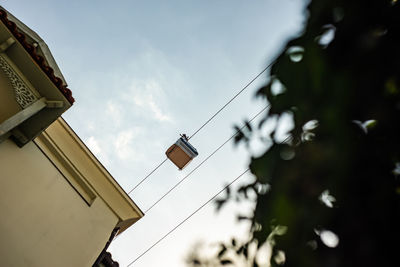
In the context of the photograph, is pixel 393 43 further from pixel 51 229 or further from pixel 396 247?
pixel 51 229

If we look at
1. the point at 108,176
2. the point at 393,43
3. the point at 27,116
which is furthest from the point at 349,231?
the point at 108,176

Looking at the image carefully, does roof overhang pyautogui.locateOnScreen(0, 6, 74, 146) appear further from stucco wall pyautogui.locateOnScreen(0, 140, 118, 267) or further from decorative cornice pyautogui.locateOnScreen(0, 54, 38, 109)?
stucco wall pyautogui.locateOnScreen(0, 140, 118, 267)

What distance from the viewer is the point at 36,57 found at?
4.51 meters

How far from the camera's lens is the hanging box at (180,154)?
644 cm

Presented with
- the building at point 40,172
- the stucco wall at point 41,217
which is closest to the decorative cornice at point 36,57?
the building at point 40,172

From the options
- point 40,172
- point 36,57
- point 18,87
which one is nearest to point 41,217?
point 40,172

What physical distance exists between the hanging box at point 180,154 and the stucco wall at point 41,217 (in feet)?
6.17

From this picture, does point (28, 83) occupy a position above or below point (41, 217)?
above

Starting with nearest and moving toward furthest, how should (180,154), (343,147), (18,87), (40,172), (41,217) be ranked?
(343,147)
(18,87)
(41,217)
(40,172)
(180,154)

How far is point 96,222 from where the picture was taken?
19.6 feet

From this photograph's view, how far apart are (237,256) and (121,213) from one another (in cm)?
568

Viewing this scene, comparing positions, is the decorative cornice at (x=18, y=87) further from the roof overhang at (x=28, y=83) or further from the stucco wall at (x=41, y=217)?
the stucco wall at (x=41, y=217)

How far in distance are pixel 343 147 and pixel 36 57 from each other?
481 centimetres

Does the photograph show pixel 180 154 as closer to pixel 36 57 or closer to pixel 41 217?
pixel 41 217
